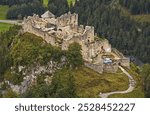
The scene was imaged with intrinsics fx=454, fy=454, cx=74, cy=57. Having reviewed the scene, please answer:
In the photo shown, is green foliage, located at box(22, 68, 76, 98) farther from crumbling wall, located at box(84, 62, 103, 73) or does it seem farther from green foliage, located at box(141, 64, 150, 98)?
green foliage, located at box(141, 64, 150, 98)

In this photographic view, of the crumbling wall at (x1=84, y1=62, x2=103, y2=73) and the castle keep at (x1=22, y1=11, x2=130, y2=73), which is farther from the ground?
the castle keep at (x1=22, y1=11, x2=130, y2=73)

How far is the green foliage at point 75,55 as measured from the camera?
82.7 metres

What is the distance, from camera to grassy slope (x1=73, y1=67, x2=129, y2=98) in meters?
78.1

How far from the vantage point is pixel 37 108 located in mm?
20766

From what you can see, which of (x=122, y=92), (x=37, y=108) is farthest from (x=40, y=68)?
(x=37, y=108)

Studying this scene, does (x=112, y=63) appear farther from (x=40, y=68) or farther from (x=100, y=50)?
(x=40, y=68)

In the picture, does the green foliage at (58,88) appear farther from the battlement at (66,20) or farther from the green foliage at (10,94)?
the battlement at (66,20)

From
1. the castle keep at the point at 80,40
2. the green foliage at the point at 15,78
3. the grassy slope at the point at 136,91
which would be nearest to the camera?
the grassy slope at the point at 136,91

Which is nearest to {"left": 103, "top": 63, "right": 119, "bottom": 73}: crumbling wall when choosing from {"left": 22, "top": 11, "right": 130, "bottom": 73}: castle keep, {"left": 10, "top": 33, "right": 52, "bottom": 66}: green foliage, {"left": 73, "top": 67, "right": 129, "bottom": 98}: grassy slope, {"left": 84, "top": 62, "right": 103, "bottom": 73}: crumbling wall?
{"left": 22, "top": 11, "right": 130, "bottom": 73}: castle keep

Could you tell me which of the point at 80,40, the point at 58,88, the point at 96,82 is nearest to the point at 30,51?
the point at 80,40

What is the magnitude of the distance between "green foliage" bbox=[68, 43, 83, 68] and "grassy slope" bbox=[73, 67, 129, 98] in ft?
4.41

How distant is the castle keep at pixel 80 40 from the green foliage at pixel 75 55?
1172mm

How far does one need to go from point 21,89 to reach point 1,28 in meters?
90.4

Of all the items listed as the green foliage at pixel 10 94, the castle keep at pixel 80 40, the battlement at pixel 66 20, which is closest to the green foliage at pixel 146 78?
the castle keep at pixel 80 40
